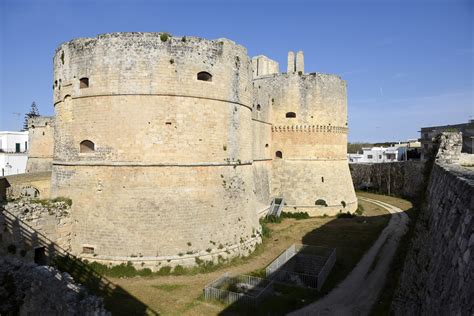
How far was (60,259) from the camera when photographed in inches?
594

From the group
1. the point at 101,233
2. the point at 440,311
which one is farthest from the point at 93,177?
the point at 440,311

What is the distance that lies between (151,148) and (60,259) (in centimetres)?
610

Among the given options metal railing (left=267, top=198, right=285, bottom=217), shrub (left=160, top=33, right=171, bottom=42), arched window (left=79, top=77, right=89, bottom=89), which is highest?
shrub (left=160, top=33, right=171, bottom=42)

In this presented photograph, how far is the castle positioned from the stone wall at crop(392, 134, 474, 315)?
910 cm

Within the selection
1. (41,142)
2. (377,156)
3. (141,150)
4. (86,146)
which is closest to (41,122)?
(41,142)

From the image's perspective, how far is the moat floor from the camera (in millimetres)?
12383

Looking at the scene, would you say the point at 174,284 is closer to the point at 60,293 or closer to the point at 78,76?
the point at 60,293

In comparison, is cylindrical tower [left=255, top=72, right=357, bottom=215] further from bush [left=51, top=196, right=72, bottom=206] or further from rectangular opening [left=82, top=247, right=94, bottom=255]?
bush [left=51, top=196, right=72, bottom=206]

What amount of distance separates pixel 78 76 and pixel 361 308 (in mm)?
15253

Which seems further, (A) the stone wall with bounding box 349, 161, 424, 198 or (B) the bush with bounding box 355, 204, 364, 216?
(A) the stone wall with bounding box 349, 161, 424, 198

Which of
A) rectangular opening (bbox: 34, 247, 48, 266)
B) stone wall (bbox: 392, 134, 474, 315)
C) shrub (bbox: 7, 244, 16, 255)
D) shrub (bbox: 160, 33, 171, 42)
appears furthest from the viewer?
shrub (bbox: 160, 33, 171, 42)

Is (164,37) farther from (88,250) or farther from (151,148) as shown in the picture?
(88,250)

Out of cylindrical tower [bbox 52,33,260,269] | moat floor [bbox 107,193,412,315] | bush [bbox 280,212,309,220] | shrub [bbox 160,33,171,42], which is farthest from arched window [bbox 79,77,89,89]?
bush [bbox 280,212,309,220]

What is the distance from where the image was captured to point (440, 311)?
554cm
